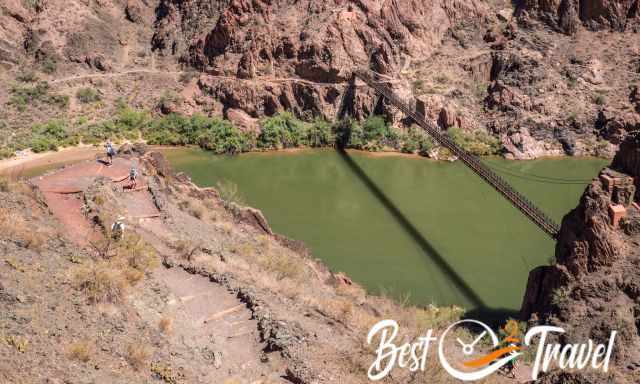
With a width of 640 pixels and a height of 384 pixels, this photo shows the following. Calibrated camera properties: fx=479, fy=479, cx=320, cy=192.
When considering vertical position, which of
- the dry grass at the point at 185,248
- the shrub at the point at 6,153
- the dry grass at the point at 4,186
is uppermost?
the dry grass at the point at 4,186

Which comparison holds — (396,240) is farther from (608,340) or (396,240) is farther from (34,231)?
(34,231)

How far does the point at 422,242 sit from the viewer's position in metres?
21.0

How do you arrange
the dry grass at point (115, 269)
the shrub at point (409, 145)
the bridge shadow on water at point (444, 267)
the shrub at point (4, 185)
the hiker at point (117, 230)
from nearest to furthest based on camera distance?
the dry grass at point (115, 269), the hiker at point (117, 230), the shrub at point (4, 185), the bridge shadow on water at point (444, 267), the shrub at point (409, 145)

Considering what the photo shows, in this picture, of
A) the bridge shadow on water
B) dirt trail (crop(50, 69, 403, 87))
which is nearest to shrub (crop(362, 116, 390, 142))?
dirt trail (crop(50, 69, 403, 87))

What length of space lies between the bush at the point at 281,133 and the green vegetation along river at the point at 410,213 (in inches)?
51.9

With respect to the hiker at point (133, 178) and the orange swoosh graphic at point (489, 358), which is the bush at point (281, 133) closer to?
the hiker at point (133, 178)

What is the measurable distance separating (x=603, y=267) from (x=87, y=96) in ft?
124

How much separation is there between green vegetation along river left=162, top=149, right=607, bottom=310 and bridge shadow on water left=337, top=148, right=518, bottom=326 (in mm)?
55

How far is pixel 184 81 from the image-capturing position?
4103cm

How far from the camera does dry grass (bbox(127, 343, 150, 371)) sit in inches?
285

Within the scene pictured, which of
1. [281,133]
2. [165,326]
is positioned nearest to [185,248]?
[165,326]

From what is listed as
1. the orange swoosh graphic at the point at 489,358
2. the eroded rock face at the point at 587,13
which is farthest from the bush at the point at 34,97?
the eroded rock face at the point at 587,13

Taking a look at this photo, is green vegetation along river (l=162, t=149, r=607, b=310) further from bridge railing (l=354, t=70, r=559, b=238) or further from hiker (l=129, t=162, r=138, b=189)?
hiker (l=129, t=162, r=138, b=189)

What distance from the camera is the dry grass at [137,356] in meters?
7.24
